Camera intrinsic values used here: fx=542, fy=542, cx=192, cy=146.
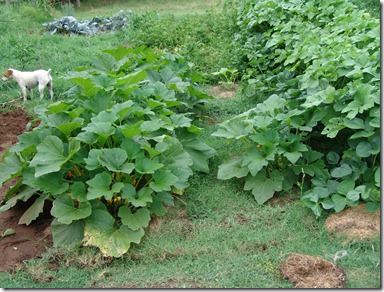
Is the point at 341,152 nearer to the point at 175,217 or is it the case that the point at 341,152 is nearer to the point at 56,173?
the point at 175,217

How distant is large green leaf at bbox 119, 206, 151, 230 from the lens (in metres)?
3.79

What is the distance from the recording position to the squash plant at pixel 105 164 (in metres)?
3.80

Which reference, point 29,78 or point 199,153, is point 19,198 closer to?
point 199,153

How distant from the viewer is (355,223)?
12.5 ft

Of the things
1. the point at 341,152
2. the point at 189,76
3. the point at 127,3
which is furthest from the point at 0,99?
the point at 127,3

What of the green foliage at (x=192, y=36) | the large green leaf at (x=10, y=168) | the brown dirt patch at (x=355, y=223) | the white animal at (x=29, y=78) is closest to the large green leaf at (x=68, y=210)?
the large green leaf at (x=10, y=168)

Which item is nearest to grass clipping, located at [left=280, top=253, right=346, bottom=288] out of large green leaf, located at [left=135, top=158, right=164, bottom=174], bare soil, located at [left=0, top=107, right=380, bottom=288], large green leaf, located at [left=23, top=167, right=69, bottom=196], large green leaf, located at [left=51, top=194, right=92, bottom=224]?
bare soil, located at [left=0, top=107, right=380, bottom=288]

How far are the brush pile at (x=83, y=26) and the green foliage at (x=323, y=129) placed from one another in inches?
218

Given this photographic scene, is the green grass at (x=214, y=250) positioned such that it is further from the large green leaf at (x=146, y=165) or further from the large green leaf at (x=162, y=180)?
the large green leaf at (x=146, y=165)

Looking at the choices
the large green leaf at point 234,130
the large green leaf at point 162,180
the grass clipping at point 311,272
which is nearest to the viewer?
the grass clipping at point 311,272

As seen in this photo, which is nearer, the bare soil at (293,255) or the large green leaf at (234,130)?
the bare soil at (293,255)

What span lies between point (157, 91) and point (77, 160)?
1280 mm

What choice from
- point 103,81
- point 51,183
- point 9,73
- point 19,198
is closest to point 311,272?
point 51,183

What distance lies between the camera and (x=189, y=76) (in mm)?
6105
